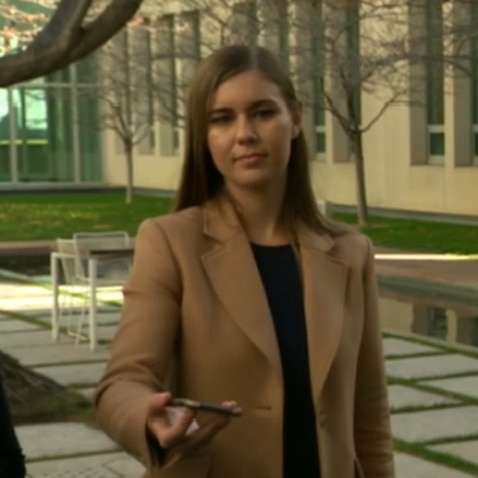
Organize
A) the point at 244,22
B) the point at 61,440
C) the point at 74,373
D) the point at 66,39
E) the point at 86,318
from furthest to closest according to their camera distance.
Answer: the point at 244,22, the point at 86,318, the point at 74,373, the point at 66,39, the point at 61,440

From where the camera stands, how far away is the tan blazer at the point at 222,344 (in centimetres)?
262

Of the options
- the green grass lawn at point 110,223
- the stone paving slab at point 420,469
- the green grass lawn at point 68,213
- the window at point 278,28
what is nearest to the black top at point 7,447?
the stone paving slab at point 420,469

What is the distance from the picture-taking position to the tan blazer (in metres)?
2.62

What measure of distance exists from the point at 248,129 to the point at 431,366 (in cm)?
918

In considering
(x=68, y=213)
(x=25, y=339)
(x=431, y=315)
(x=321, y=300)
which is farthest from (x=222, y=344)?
(x=68, y=213)

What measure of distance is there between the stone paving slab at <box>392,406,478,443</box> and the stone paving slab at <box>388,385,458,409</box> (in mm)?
266

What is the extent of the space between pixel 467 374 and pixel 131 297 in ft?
29.0

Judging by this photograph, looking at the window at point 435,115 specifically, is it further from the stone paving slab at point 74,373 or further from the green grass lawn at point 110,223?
the stone paving slab at point 74,373

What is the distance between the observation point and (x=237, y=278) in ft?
8.93

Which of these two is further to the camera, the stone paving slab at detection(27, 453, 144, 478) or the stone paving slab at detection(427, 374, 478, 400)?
the stone paving slab at detection(427, 374, 478, 400)

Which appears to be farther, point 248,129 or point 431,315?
point 431,315

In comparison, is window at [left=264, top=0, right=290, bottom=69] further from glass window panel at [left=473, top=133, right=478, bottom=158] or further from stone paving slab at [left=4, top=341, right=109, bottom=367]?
stone paving slab at [left=4, top=341, right=109, bottom=367]

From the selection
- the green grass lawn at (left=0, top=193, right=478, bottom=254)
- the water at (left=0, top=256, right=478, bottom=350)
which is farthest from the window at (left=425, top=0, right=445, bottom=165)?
the water at (left=0, top=256, right=478, bottom=350)

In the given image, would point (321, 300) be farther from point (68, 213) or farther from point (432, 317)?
point (68, 213)
